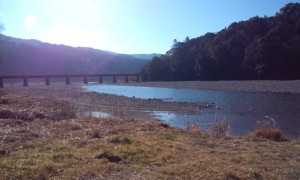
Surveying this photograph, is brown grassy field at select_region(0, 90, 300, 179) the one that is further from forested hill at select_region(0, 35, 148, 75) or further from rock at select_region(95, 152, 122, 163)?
forested hill at select_region(0, 35, 148, 75)

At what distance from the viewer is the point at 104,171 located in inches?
273

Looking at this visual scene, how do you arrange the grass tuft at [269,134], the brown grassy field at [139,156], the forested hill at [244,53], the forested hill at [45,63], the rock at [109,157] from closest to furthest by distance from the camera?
the brown grassy field at [139,156]
the rock at [109,157]
the grass tuft at [269,134]
the forested hill at [244,53]
the forested hill at [45,63]

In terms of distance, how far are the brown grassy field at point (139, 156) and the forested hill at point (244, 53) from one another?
59448 mm

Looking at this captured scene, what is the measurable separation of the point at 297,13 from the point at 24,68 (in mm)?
104266

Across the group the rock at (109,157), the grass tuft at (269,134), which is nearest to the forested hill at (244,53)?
the grass tuft at (269,134)

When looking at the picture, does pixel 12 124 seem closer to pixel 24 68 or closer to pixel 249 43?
pixel 249 43

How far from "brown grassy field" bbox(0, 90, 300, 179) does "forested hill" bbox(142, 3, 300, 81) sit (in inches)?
2340

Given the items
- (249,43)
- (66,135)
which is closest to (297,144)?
(66,135)

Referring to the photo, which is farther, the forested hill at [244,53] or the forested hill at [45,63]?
the forested hill at [45,63]

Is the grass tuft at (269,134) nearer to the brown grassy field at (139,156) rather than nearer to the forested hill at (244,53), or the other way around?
the brown grassy field at (139,156)

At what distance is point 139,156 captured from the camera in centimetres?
801

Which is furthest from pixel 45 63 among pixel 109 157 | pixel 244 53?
pixel 109 157

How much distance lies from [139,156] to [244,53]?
2862 inches

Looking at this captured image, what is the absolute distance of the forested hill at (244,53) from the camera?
6719 centimetres
